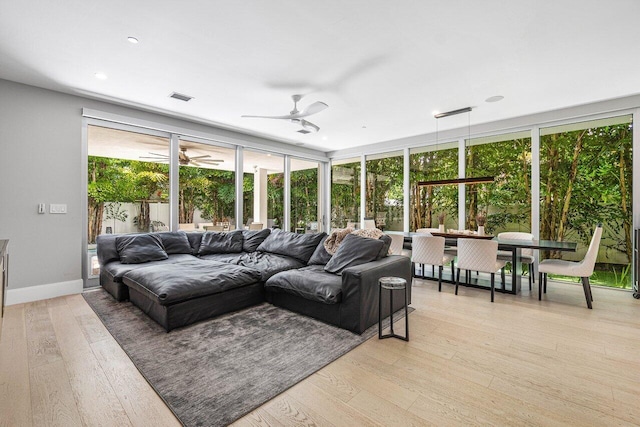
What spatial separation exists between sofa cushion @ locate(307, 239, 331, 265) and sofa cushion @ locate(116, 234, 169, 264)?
2.15 m

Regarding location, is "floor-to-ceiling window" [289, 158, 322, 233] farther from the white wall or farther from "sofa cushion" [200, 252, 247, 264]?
the white wall

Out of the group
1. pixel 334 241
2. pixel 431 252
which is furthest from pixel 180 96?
pixel 431 252

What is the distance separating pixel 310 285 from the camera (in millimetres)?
3051

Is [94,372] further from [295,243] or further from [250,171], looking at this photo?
[250,171]

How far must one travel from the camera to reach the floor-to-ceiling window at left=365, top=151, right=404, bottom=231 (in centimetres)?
689

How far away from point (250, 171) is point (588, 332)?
592cm

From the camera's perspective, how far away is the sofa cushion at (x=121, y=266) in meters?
3.55

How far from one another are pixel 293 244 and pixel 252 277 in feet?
3.49

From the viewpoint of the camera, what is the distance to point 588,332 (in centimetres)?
285

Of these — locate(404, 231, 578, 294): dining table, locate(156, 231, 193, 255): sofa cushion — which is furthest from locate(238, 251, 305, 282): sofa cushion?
locate(404, 231, 578, 294): dining table

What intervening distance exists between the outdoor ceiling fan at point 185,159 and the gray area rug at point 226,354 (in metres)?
2.63

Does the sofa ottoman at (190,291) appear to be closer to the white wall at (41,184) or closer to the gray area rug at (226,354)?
the gray area rug at (226,354)

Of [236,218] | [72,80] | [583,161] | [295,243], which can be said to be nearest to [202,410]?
[295,243]

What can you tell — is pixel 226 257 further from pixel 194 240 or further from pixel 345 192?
pixel 345 192
